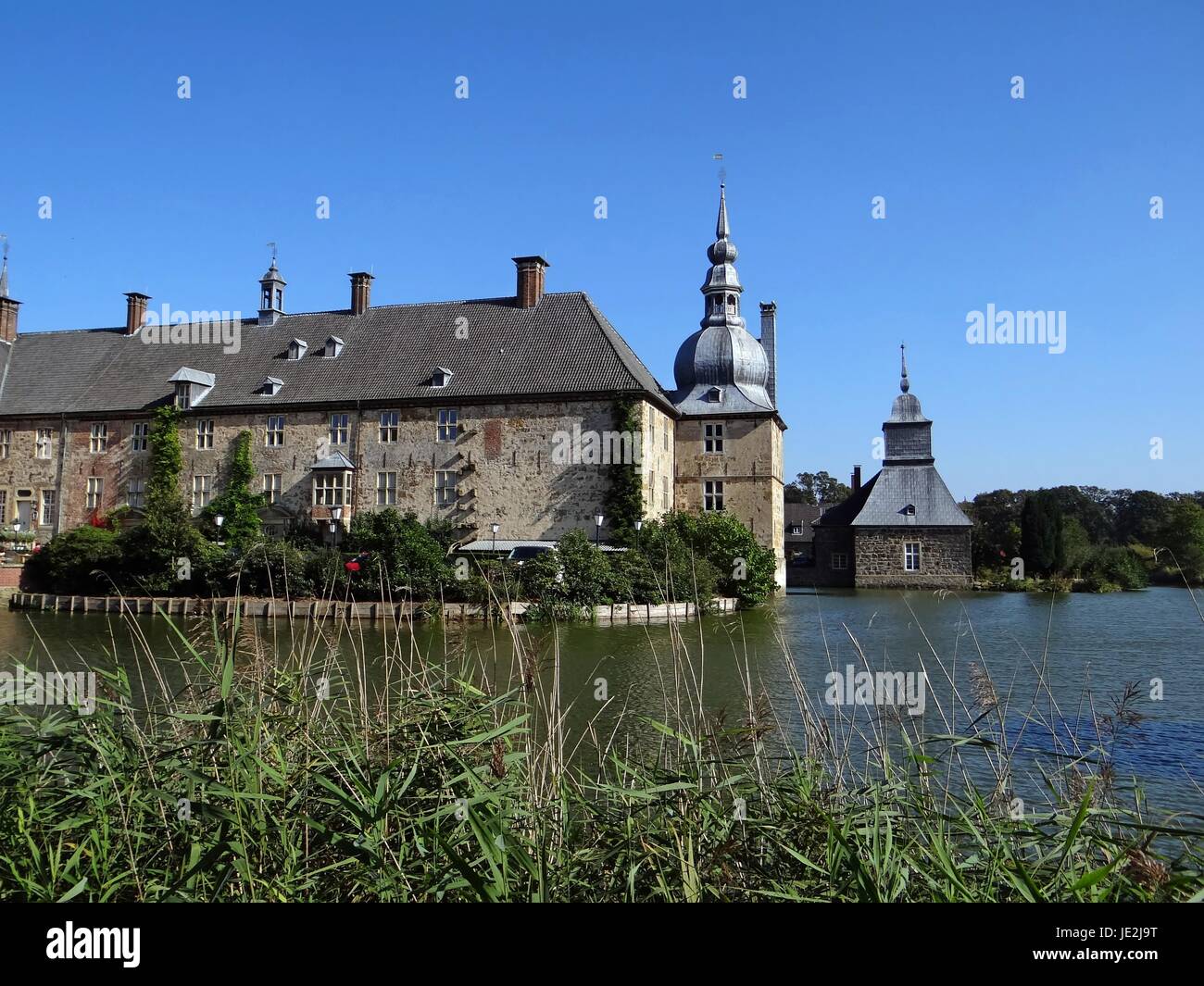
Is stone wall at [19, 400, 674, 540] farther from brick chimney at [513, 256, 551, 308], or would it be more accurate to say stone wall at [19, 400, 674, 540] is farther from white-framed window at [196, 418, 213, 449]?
brick chimney at [513, 256, 551, 308]

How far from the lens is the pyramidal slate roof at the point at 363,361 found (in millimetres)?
31062

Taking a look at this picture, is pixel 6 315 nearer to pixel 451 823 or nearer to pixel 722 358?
pixel 722 358

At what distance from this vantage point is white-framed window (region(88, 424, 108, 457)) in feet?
113

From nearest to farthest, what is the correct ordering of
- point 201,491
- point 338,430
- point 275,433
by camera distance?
point 338,430 < point 275,433 < point 201,491

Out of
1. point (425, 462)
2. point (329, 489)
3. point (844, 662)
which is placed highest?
point (425, 462)

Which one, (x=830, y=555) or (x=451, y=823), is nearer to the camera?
(x=451, y=823)

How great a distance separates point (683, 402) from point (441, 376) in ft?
31.5

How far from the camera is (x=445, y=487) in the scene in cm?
3136

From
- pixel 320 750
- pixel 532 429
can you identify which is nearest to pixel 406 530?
pixel 532 429

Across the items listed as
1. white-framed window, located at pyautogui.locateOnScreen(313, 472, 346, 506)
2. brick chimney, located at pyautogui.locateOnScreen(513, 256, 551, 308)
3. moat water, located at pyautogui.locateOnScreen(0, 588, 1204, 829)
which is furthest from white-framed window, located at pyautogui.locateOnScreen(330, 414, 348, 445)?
moat water, located at pyautogui.locateOnScreen(0, 588, 1204, 829)

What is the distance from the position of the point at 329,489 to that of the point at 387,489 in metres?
2.18

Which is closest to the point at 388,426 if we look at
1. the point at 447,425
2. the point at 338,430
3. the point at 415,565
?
the point at 338,430

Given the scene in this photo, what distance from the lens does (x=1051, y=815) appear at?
4.34 metres

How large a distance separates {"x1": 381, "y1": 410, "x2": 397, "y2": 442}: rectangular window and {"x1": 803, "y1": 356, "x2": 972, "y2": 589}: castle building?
72.7 ft
